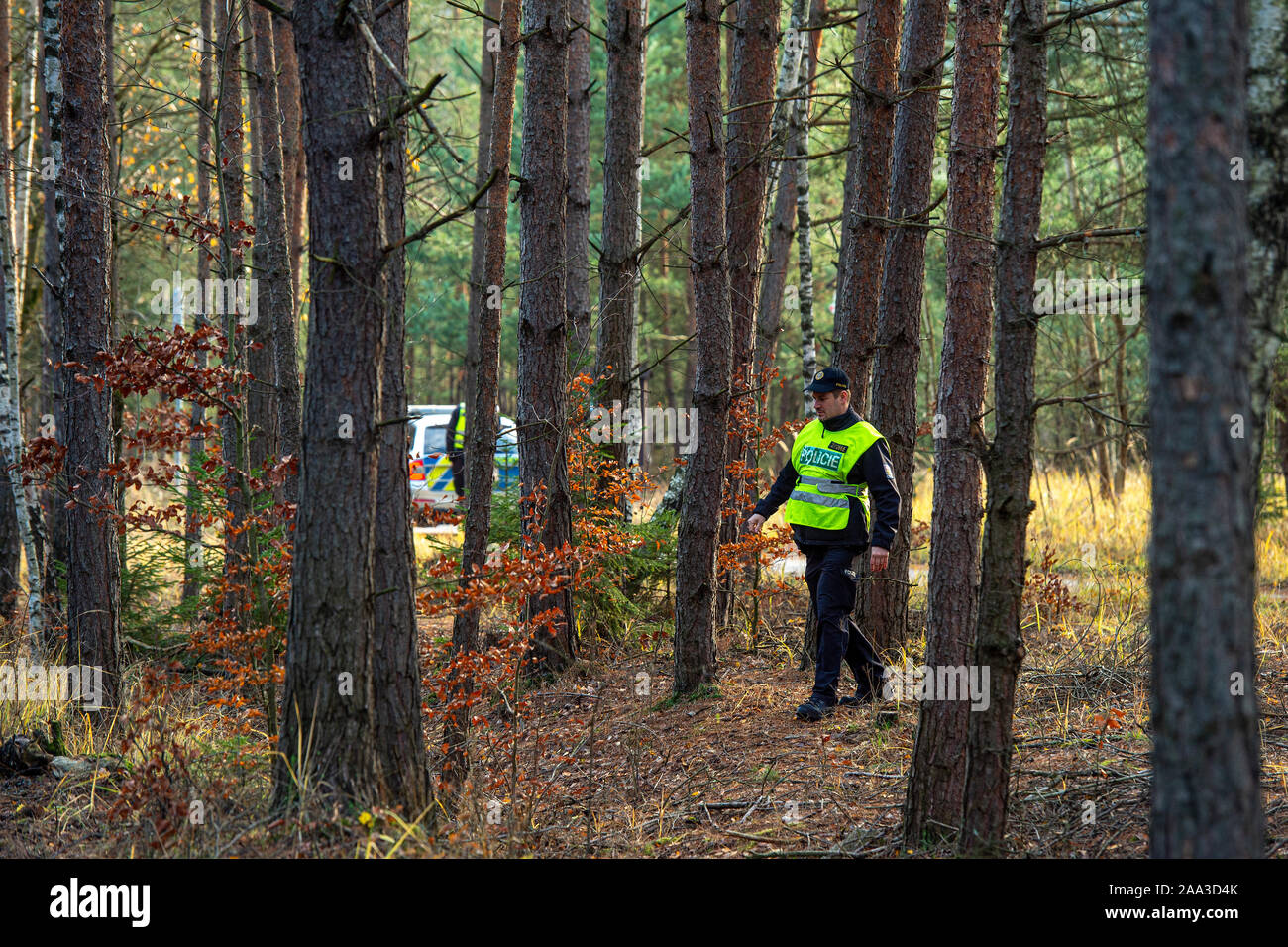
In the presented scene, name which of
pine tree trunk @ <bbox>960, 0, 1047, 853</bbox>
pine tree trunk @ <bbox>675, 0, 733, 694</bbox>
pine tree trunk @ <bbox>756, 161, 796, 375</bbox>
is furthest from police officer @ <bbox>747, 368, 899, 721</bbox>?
pine tree trunk @ <bbox>756, 161, 796, 375</bbox>

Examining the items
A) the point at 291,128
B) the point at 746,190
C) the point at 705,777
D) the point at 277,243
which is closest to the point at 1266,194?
the point at 705,777

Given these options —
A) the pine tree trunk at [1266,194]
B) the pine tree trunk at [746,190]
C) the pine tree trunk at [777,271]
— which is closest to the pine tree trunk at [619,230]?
the pine tree trunk at [746,190]

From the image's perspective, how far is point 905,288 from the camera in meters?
7.52

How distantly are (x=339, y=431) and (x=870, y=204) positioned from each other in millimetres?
5044

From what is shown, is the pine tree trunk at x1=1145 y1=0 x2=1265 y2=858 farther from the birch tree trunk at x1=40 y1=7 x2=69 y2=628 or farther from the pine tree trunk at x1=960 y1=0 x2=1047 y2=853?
the birch tree trunk at x1=40 y1=7 x2=69 y2=628

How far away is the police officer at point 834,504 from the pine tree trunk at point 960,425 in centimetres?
166

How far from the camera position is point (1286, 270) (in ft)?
12.5

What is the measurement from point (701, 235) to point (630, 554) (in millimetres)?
3331

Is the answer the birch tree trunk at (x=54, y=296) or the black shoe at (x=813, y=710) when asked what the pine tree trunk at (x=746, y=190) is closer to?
the black shoe at (x=813, y=710)

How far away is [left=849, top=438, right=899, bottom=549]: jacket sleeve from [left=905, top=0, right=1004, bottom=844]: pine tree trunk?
5.07 feet

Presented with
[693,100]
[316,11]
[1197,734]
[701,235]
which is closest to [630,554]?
[701,235]

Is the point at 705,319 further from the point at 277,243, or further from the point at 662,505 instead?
the point at 662,505

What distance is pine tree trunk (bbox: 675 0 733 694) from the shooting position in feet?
24.1
